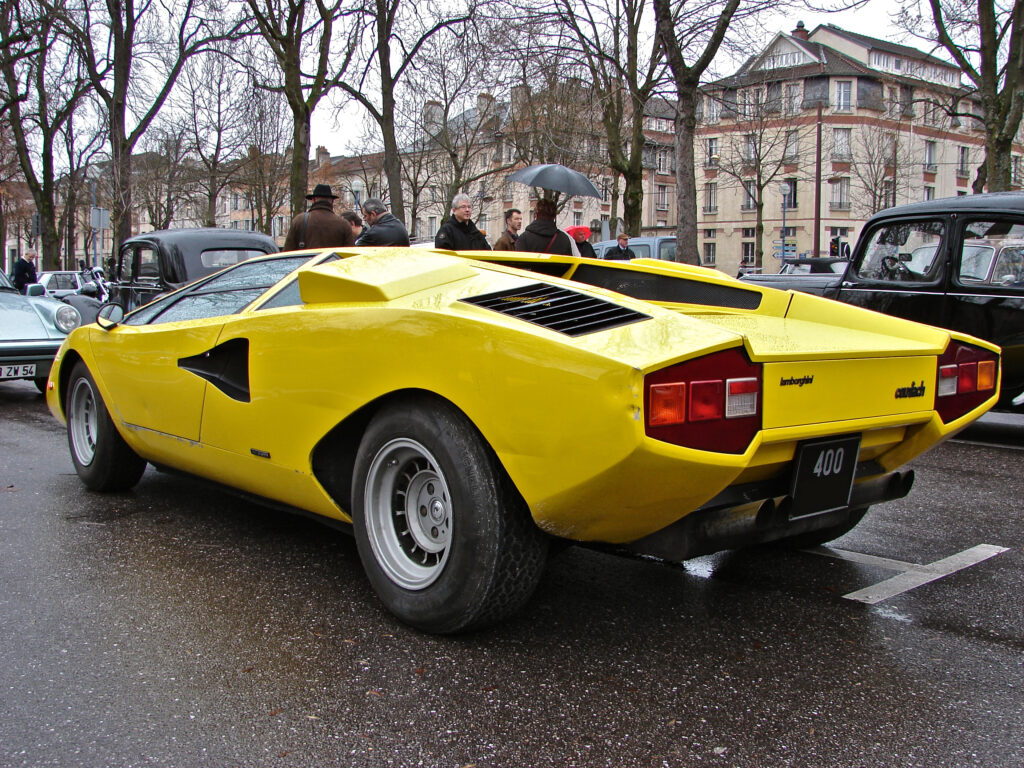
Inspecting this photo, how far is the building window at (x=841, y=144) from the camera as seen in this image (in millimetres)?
53428

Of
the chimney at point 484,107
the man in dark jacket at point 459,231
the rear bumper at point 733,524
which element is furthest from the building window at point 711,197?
the rear bumper at point 733,524

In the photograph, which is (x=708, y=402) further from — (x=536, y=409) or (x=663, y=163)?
(x=663, y=163)

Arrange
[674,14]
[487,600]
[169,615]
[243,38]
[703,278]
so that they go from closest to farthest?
[487,600]
[169,615]
[703,278]
[674,14]
[243,38]

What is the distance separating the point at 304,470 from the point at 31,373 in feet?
21.8

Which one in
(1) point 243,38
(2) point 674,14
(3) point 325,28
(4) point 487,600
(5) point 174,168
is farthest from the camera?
(5) point 174,168

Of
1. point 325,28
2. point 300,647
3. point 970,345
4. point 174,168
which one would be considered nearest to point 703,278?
point 970,345

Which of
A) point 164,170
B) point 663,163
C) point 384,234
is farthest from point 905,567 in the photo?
point 663,163

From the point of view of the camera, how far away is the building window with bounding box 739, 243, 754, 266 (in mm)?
58469

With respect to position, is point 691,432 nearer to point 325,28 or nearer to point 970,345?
point 970,345

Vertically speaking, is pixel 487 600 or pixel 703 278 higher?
pixel 703 278

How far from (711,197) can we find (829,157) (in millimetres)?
8547

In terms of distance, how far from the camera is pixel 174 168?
41.5 metres

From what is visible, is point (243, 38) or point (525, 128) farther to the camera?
point (525, 128)

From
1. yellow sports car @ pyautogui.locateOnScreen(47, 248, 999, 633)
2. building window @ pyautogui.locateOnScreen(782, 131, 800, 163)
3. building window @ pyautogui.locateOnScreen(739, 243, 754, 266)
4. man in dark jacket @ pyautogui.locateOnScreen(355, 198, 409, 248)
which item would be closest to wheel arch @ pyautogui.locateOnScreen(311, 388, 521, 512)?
yellow sports car @ pyautogui.locateOnScreen(47, 248, 999, 633)
